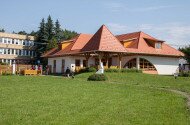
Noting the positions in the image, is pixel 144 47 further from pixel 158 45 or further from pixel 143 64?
pixel 158 45

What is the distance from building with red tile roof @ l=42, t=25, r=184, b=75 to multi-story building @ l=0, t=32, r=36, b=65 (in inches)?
1017

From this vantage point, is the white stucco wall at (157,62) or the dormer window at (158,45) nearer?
the white stucco wall at (157,62)

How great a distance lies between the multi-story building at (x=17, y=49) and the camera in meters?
79.9

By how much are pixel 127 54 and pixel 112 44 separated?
5.47 meters

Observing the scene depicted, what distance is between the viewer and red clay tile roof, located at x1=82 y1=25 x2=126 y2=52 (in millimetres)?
44125

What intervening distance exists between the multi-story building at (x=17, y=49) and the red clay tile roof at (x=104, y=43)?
3832cm

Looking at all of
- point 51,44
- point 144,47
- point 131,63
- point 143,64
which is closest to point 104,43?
point 131,63

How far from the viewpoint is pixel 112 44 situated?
45.4 m

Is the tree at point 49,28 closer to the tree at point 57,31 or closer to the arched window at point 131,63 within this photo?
the tree at point 57,31

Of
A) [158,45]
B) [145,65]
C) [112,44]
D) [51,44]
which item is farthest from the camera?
[51,44]

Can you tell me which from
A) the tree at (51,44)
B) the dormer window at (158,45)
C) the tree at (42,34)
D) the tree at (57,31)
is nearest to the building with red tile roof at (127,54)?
the dormer window at (158,45)

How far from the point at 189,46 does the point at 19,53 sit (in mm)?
39752

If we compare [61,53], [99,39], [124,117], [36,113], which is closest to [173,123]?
[124,117]

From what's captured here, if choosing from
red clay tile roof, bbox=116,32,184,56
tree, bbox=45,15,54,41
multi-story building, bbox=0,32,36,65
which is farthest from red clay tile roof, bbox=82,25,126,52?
multi-story building, bbox=0,32,36,65
